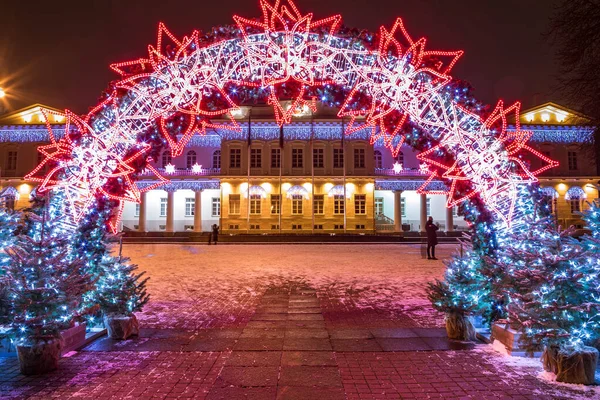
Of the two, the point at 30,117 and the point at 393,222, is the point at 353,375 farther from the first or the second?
the point at 30,117

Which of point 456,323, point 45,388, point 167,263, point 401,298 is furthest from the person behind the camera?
point 167,263

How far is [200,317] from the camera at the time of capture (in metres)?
6.84

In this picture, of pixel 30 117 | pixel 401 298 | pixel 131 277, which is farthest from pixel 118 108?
pixel 30 117

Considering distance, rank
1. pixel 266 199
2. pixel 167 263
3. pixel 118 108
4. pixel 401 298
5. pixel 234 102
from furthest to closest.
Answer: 1. pixel 266 199
2. pixel 167 263
3. pixel 401 298
4. pixel 234 102
5. pixel 118 108

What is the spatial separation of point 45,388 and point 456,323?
15.1 ft

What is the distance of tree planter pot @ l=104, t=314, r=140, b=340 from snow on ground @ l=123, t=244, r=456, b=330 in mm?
720

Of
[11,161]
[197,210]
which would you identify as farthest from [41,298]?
[11,161]

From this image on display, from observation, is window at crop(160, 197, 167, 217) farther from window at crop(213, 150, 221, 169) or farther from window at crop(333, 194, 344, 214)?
window at crop(333, 194, 344, 214)

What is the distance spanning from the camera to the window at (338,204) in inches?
1454

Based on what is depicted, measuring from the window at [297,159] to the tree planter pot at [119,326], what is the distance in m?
32.3

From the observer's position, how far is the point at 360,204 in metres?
37.1

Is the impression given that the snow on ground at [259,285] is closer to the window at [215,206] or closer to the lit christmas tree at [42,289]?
the lit christmas tree at [42,289]

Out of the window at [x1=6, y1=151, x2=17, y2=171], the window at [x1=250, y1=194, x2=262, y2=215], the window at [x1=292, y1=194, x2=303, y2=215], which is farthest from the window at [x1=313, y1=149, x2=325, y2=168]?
the window at [x1=6, y1=151, x2=17, y2=171]

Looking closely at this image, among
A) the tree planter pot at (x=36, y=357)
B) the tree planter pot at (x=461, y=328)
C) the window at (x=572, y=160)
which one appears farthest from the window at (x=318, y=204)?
the tree planter pot at (x=36, y=357)
